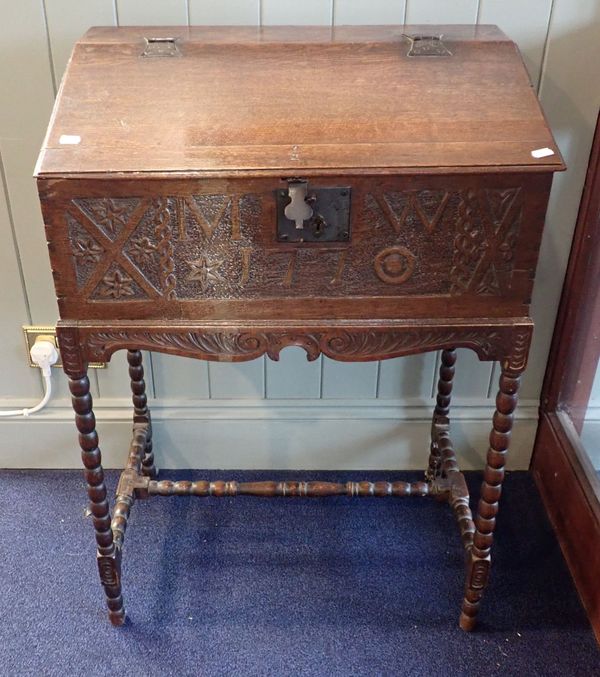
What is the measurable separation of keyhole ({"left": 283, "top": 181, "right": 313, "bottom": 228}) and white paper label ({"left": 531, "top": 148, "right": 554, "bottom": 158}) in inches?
15.1

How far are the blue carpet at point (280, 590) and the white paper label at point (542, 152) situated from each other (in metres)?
1.03

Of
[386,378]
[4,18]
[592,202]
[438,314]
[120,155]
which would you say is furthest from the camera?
[386,378]

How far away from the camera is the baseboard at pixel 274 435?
2.10 metres

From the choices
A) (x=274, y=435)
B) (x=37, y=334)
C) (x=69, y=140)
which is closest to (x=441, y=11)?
(x=69, y=140)

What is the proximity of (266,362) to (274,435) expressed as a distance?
Result: 0.22 metres

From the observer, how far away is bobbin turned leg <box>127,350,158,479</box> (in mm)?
1932

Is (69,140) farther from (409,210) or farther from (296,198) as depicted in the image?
(409,210)

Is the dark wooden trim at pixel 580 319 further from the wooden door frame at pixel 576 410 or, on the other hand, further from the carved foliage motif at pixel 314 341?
the carved foliage motif at pixel 314 341

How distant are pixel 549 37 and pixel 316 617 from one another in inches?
54.1

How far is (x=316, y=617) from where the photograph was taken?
1.75 metres

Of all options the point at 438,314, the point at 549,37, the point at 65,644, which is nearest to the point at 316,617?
the point at 65,644

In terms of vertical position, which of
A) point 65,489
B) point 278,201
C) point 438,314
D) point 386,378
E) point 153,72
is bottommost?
point 65,489

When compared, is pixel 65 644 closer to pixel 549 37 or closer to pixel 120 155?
pixel 120 155

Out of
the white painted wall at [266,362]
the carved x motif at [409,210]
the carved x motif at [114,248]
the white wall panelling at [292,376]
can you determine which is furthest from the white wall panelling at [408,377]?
the carved x motif at [114,248]
